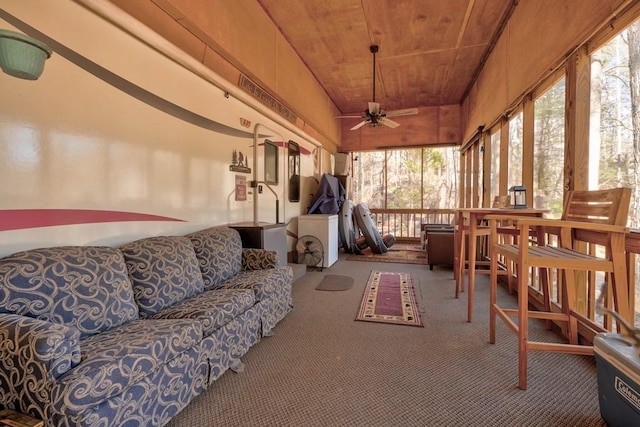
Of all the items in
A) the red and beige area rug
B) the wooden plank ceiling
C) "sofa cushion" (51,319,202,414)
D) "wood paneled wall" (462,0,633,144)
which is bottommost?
the red and beige area rug

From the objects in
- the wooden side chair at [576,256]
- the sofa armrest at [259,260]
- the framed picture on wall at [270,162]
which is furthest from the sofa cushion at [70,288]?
the framed picture on wall at [270,162]

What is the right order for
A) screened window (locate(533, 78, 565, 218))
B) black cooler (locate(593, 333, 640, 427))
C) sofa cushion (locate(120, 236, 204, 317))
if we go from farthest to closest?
1. screened window (locate(533, 78, 565, 218))
2. sofa cushion (locate(120, 236, 204, 317))
3. black cooler (locate(593, 333, 640, 427))

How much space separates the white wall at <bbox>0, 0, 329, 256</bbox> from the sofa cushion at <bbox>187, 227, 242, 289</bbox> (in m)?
0.29

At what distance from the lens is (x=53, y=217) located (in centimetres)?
167

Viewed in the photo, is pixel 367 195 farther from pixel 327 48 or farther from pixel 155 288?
pixel 155 288

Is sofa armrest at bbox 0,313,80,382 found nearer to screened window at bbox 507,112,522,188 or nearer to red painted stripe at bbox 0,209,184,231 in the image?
red painted stripe at bbox 0,209,184,231

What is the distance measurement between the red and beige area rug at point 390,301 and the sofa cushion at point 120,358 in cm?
174

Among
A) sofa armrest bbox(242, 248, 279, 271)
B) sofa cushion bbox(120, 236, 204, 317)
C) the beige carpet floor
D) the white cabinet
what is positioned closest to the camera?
the beige carpet floor

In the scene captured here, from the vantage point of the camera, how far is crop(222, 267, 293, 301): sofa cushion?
228cm

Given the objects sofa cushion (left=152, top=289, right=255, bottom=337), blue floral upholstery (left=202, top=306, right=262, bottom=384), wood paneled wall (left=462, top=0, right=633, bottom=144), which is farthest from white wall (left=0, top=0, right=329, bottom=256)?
wood paneled wall (left=462, top=0, right=633, bottom=144)

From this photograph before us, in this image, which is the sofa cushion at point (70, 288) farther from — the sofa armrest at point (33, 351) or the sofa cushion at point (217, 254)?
the sofa cushion at point (217, 254)

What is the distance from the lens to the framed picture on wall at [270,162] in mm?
4100

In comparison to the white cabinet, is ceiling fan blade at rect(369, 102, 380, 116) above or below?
above

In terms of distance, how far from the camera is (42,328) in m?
1.09
